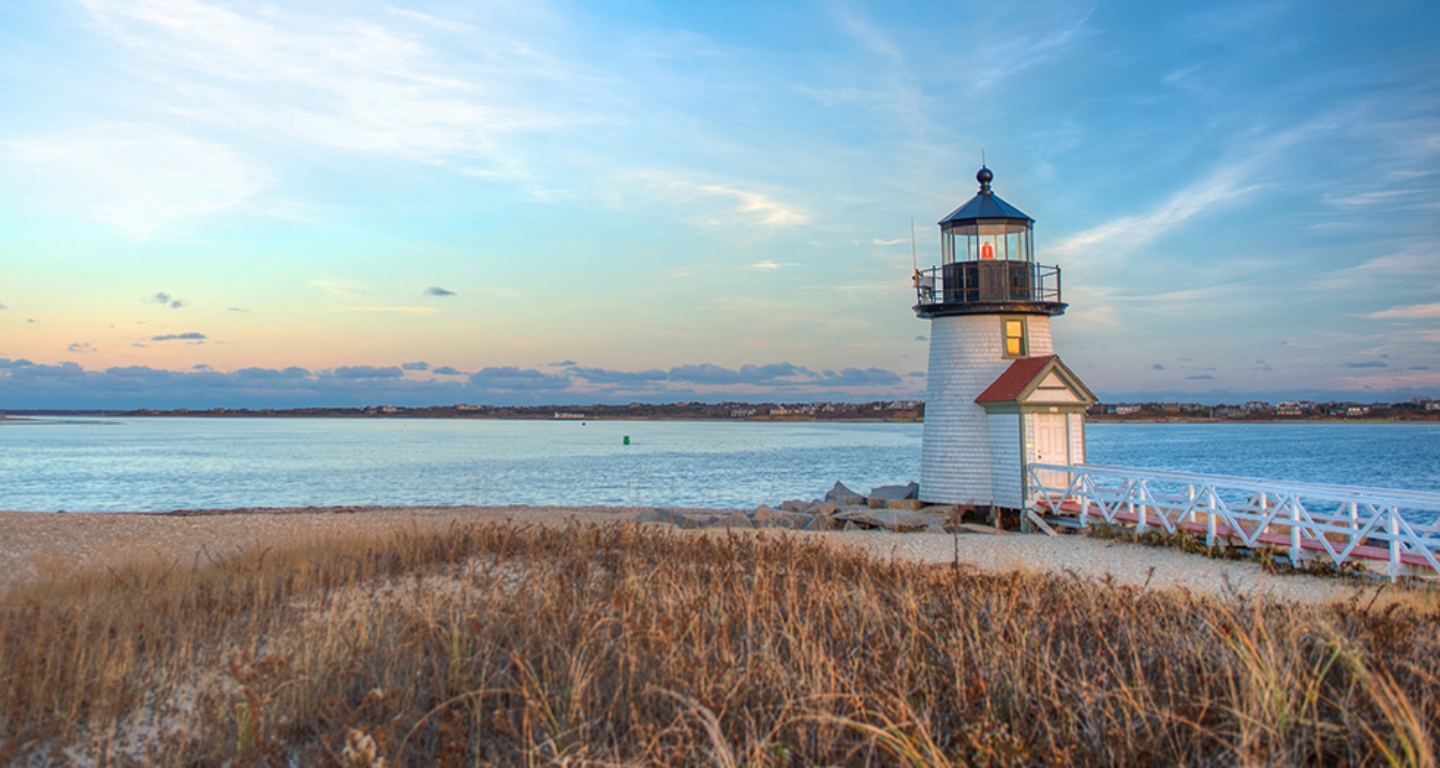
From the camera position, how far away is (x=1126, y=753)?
3.86 meters

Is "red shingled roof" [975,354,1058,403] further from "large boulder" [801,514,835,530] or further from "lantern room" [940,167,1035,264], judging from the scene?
"large boulder" [801,514,835,530]

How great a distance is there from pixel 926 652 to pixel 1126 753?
1.41 m

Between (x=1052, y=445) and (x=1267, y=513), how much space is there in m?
6.70

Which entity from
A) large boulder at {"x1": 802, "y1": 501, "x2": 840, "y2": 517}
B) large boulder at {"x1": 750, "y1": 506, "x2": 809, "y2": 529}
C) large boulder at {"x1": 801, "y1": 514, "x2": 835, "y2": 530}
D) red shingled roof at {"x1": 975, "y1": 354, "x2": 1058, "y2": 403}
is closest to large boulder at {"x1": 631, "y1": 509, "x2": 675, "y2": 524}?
large boulder at {"x1": 750, "y1": 506, "x2": 809, "y2": 529}

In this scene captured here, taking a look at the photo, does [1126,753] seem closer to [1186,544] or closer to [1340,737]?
[1340,737]

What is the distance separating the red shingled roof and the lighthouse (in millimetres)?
33

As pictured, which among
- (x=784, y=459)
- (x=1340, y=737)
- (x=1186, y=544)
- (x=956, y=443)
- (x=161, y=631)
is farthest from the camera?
(x=784, y=459)

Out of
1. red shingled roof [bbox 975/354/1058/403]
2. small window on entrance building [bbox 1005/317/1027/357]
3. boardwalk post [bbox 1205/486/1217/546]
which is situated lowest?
boardwalk post [bbox 1205/486/1217/546]

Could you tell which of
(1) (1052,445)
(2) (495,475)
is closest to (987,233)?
(1) (1052,445)

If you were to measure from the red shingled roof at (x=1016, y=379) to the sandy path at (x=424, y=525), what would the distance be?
3.42m

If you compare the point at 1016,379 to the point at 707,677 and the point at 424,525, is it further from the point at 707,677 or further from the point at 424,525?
the point at 707,677

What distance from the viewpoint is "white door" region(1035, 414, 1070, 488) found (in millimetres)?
19609

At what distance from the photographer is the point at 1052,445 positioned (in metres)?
20.0

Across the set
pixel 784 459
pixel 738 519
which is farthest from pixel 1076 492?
pixel 784 459
